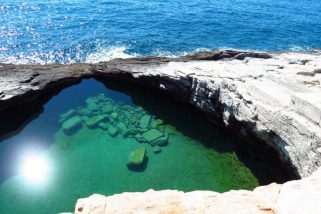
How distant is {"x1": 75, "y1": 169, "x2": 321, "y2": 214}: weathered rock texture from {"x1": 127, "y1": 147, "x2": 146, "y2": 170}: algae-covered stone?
8687mm

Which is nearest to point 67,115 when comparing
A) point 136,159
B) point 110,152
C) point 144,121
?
point 110,152

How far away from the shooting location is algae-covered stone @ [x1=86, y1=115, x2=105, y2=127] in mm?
24006

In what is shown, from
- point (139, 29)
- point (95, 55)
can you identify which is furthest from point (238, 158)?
point (139, 29)

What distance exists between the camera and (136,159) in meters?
20.9

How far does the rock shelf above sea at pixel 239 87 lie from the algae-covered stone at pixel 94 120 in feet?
5.17

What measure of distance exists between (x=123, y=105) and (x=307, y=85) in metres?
13.1

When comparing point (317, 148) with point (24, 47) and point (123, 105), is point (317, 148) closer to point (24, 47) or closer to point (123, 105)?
point (123, 105)

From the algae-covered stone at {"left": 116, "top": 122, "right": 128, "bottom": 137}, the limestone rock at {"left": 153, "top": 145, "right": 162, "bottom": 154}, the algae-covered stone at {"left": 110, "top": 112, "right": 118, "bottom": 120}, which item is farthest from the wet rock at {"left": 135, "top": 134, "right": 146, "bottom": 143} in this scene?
the algae-covered stone at {"left": 110, "top": 112, "right": 118, "bottom": 120}

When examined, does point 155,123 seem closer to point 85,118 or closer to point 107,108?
point 107,108

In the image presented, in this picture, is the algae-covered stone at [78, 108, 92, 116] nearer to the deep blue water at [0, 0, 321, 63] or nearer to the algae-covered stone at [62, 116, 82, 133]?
the algae-covered stone at [62, 116, 82, 133]

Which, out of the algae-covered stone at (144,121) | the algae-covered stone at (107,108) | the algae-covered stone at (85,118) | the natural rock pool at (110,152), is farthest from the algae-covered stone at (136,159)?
the algae-covered stone at (107,108)

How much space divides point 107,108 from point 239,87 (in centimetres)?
1003

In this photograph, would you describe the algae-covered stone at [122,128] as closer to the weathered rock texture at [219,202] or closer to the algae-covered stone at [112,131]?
the algae-covered stone at [112,131]

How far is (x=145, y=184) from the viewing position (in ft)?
64.7
